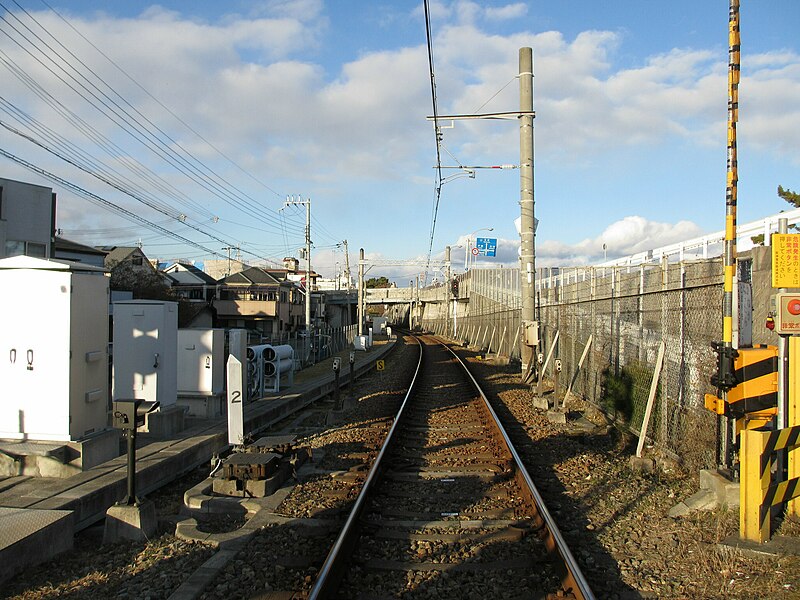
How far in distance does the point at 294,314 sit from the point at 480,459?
58997 millimetres

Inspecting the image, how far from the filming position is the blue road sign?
1827 inches

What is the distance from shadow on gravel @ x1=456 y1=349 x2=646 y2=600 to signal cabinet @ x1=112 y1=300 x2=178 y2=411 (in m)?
5.58

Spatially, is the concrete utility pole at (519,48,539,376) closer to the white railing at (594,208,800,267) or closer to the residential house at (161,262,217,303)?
the white railing at (594,208,800,267)

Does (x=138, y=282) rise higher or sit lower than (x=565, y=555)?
higher

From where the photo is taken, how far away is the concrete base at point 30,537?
16.5ft

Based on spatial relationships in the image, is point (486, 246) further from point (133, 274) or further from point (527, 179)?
point (527, 179)

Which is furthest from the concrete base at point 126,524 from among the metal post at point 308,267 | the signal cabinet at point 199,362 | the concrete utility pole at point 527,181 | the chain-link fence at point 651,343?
the metal post at point 308,267

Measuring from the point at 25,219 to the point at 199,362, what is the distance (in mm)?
16334

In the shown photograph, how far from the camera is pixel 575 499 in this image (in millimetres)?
7164

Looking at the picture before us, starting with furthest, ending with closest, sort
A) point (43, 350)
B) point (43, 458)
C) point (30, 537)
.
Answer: point (43, 350)
point (43, 458)
point (30, 537)

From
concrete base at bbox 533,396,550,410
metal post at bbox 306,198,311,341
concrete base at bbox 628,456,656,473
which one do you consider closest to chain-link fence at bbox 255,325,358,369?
metal post at bbox 306,198,311,341

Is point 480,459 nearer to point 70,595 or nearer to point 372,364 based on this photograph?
point 70,595

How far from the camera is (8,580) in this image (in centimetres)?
499

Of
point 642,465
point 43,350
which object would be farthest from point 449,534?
point 43,350
